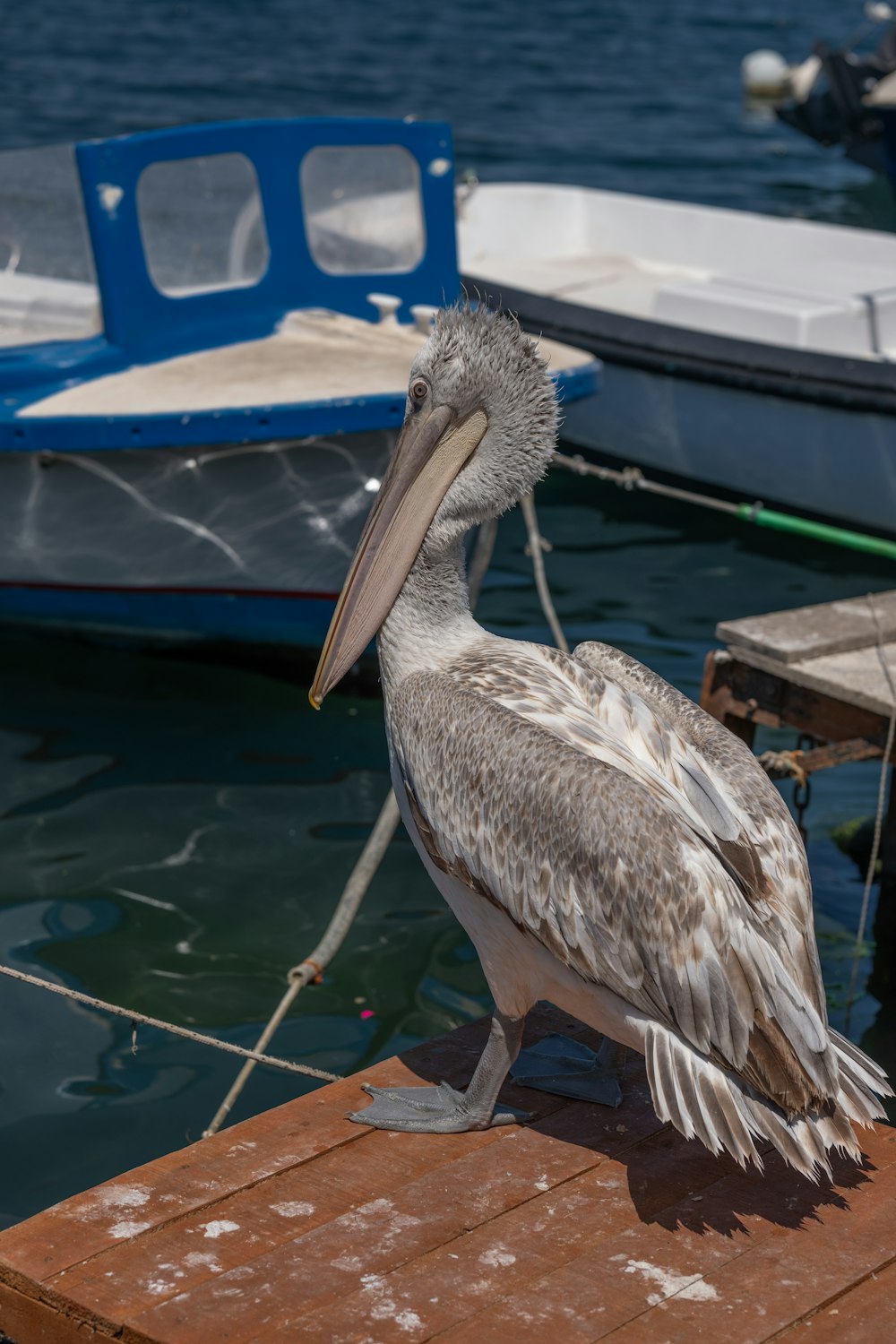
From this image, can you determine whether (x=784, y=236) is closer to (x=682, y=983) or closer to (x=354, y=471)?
(x=354, y=471)

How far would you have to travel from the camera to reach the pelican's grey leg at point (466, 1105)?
3.59 meters

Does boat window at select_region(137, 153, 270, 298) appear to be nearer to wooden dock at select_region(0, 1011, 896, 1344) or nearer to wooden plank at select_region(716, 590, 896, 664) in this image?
wooden plank at select_region(716, 590, 896, 664)

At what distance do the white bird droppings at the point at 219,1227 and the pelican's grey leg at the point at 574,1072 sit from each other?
831 mm

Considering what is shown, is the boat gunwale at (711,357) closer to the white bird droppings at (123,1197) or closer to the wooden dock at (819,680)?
the wooden dock at (819,680)

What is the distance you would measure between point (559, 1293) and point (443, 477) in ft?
5.77

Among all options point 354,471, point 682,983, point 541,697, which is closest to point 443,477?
point 541,697

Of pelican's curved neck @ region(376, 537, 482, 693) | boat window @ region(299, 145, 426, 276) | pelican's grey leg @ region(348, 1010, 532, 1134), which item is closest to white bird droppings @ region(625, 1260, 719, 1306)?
pelican's grey leg @ region(348, 1010, 532, 1134)

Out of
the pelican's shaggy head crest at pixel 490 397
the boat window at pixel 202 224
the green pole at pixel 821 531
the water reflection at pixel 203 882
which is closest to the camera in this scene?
the pelican's shaggy head crest at pixel 490 397

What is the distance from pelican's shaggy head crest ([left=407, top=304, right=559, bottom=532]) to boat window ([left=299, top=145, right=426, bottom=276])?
458cm

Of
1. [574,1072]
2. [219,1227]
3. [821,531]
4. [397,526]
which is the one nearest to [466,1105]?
[574,1072]

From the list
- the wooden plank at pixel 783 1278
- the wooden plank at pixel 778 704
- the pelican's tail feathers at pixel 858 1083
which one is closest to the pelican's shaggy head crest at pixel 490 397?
the pelican's tail feathers at pixel 858 1083

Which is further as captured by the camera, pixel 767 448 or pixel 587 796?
pixel 767 448

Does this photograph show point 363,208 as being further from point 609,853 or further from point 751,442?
A: point 609,853

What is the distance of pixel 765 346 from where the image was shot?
9.82m
